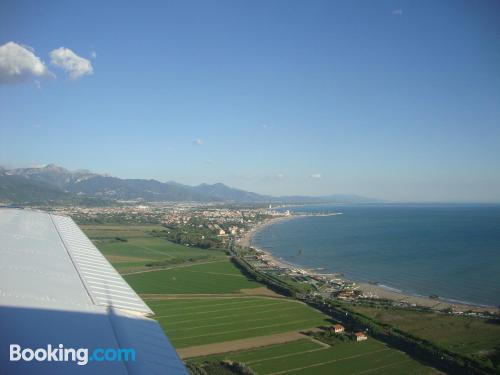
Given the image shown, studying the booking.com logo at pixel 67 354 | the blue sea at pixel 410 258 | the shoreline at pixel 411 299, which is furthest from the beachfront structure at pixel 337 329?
the booking.com logo at pixel 67 354

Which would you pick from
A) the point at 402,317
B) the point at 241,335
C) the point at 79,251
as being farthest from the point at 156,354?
the point at 402,317

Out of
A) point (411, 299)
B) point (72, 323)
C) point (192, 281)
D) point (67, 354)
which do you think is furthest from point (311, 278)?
point (67, 354)

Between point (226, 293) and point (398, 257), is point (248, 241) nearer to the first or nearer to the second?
point (398, 257)

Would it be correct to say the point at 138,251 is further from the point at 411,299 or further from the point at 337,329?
the point at 337,329

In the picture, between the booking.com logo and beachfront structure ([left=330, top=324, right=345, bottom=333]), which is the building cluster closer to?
beachfront structure ([left=330, top=324, right=345, bottom=333])

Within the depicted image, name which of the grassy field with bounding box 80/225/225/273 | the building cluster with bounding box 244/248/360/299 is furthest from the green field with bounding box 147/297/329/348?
the grassy field with bounding box 80/225/225/273

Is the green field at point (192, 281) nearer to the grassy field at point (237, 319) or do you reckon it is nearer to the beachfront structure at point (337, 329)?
the grassy field at point (237, 319)
